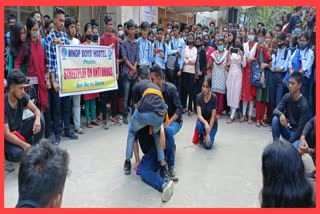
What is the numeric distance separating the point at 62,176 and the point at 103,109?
14.2 feet

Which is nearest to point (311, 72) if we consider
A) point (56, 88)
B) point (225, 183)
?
point (225, 183)

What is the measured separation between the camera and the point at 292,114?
14.6ft

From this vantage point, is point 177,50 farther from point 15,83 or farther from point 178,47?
point 15,83

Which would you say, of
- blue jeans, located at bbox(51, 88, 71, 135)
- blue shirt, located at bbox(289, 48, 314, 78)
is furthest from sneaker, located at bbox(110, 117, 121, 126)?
blue shirt, located at bbox(289, 48, 314, 78)

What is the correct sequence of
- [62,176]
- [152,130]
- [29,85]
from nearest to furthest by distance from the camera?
[62,176], [152,130], [29,85]

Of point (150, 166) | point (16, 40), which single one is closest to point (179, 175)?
point (150, 166)

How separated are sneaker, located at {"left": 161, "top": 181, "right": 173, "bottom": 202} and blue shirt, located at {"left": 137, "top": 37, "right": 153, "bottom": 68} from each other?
335cm

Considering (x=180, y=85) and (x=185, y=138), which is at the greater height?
(x=180, y=85)

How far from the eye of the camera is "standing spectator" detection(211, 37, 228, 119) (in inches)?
259

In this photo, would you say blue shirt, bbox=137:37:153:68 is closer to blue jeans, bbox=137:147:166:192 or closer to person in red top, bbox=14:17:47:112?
person in red top, bbox=14:17:47:112

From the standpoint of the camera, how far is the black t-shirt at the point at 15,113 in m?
3.78

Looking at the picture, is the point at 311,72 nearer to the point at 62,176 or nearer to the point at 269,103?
the point at 269,103

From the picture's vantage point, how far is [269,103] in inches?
247

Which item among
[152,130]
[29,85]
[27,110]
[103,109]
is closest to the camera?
[152,130]
